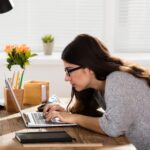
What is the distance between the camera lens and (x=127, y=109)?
1.90 metres

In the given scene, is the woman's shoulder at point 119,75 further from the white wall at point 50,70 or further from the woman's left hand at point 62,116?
the white wall at point 50,70

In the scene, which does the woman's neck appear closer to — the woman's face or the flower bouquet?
the woman's face

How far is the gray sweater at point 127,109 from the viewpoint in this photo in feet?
6.16

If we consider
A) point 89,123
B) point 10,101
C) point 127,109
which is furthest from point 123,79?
point 10,101

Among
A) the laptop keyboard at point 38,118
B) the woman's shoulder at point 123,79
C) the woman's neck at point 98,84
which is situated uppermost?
the woman's shoulder at point 123,79

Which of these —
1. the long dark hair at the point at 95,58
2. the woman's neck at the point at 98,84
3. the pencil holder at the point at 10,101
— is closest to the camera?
the long dark hair at the point at 95,58

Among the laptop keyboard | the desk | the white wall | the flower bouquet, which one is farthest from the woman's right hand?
the white wall

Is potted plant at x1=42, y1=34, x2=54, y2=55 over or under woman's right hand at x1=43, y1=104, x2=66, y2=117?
over

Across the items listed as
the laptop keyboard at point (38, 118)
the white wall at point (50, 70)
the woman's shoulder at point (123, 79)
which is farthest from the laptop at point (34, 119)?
the white wall at point (50, 70)

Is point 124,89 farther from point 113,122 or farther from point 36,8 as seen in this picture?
point 36,8

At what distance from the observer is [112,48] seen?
3.93 metres

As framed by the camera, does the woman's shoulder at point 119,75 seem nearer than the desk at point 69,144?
No

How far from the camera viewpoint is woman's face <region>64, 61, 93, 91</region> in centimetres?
201

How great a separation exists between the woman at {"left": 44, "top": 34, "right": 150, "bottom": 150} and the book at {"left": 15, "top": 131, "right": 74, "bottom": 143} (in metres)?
0.19
